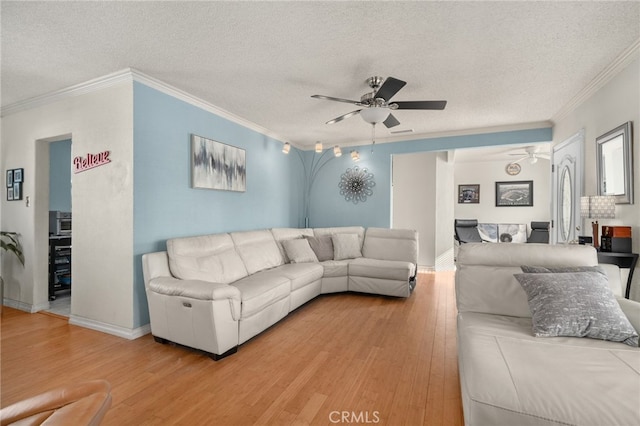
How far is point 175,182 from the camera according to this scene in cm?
325

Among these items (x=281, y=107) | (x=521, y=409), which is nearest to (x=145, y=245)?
(x=281, y=107)

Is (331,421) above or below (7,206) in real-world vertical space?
below

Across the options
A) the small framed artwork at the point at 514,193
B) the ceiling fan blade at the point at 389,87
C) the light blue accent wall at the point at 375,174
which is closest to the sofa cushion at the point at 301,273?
the light blue accent wall at the point at 375,174

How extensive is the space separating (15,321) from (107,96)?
2675mm

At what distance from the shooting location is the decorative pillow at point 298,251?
4.25m

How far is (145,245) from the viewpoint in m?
2.90

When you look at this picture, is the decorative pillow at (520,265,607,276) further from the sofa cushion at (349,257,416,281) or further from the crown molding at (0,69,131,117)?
the crown molding at (0,69,131,117)

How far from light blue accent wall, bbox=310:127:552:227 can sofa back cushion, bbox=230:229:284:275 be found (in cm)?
187

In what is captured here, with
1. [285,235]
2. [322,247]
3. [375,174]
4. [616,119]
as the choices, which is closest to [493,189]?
[375,174]

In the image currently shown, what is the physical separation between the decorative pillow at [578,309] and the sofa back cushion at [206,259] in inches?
106

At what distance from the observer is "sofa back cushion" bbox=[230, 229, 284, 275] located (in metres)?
3.59

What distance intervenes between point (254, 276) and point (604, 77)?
409 cm

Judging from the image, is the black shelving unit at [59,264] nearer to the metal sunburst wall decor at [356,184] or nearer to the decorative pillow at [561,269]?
the metal sunburst wall decor at [356,184]

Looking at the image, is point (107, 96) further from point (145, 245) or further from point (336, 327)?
point (336, 327)
